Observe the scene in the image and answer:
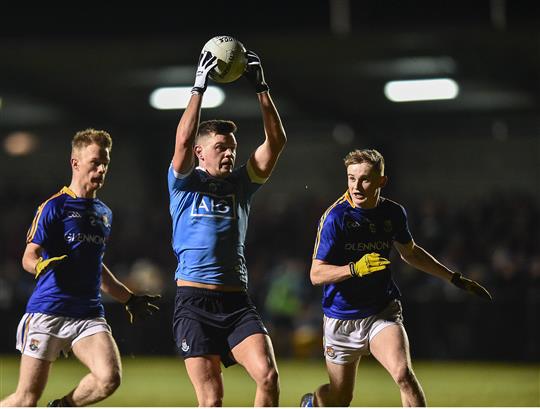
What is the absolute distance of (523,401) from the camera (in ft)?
31.2

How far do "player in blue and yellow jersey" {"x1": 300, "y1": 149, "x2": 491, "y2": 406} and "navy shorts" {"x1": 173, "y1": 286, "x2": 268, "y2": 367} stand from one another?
1.83 feet

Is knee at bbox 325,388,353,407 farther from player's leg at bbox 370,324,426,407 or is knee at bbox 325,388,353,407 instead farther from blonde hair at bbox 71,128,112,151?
blonde hair at bbox 71,128,112,151

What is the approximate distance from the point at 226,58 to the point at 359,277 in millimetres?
1570

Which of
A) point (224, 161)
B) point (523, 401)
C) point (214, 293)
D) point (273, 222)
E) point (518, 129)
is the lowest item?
point (523, 401)

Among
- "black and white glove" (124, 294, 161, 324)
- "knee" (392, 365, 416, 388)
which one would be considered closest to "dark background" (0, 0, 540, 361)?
"black and white glove" (124, 294, 161, 324)

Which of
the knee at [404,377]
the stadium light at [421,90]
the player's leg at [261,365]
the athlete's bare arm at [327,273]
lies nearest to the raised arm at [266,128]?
the athlete's bare arm at [327,273]

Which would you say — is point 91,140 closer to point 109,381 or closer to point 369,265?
point 109,381

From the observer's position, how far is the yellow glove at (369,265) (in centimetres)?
582

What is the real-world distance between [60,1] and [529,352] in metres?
8.21

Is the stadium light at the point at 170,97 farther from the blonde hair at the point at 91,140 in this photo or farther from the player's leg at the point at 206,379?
the player's leg at the point at 206,379

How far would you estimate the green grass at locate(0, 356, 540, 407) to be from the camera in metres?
9.95

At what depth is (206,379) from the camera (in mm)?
5668

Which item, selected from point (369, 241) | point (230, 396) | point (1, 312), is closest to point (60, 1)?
point (1, 312)

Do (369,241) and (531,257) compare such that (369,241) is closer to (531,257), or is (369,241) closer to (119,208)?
(531,257)
